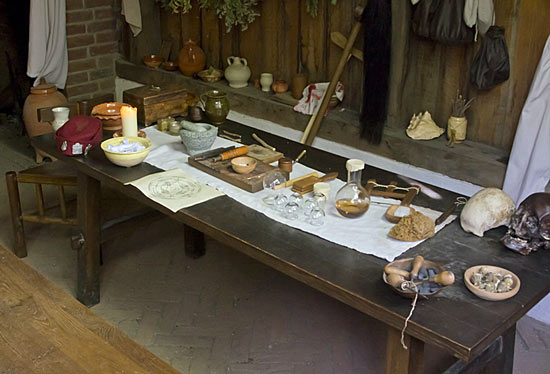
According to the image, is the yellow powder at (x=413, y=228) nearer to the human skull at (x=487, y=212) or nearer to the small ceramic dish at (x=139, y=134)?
the human skull at (x=487, y=212)

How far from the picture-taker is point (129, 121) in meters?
3.42

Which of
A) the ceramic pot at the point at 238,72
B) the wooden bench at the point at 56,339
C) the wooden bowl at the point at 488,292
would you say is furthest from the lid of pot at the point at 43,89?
the wooden bowl at the point at 488,292

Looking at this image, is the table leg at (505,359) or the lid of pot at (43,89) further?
the lid of pot at (43,89)

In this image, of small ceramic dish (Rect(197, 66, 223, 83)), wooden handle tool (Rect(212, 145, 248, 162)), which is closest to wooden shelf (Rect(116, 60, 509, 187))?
small ceramic dish (Rect(197, 66, 223, 83))

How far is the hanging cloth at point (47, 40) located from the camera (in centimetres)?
555

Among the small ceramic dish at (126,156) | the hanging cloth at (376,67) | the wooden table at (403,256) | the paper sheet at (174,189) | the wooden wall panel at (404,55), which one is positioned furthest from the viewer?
the hanging cloth at (376,67)

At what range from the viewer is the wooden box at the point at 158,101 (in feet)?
12.4

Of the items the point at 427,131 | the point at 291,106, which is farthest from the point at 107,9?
the point at 427,131

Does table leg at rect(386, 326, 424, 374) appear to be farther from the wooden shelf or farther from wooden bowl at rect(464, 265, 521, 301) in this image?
the wooden shelf

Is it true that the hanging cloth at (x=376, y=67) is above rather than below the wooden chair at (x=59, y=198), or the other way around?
above

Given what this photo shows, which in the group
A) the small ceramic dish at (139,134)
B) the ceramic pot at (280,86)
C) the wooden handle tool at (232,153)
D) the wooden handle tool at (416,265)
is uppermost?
the wooden handle tool at (416,265)

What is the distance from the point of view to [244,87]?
17.3 ft

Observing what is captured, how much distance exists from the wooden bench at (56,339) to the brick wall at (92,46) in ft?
11.9

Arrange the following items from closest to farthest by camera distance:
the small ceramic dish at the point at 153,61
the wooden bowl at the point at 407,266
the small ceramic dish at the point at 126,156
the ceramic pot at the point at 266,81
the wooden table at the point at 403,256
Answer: the wooden table at the point at 403,256 < the wooden bowl at the point at 407,266 < the small ceramic dish at the point at 126,156 < the ceramic pot at the point at 266,81 < the small ceramic dish at the point at 153,61
